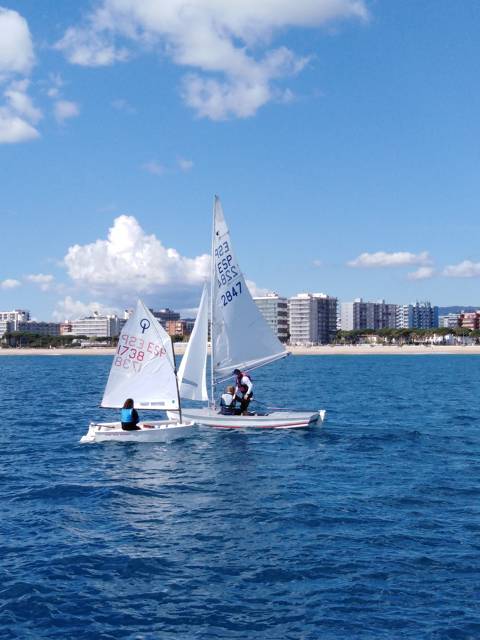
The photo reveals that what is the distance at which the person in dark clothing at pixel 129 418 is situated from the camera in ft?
107

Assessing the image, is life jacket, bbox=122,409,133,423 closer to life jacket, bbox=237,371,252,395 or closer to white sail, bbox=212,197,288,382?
life jacket, bbox=237,371,252,395

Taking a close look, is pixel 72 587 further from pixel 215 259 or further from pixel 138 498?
pixel 215 259

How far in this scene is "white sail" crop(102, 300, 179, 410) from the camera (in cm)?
3434

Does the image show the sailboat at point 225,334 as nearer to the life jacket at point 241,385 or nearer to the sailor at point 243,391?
the sailor at point 243,391

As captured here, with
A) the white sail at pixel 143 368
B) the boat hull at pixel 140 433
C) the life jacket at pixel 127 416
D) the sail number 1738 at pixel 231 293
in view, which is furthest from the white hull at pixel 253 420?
the sail number 1738 at pixel 231 293

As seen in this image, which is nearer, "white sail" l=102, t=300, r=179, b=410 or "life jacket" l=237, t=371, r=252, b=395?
"white sail" l=102, t=300, r=179, b=410

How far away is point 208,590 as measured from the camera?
14055mm

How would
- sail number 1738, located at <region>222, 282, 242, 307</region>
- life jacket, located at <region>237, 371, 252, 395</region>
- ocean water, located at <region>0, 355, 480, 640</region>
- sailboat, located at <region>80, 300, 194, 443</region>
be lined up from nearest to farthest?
ocean water, located at <region>0, 355, 480, 640</region>, sailboat, located at <region>80, 300, 194, 443</region>, life jacket, located at <region>237, 371, 252, 395</region>, sail number 1738, located at <region>222, 282, 242, 307</region>

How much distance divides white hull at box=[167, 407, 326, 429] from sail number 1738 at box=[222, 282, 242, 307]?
625 cm

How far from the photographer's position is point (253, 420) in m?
36.1

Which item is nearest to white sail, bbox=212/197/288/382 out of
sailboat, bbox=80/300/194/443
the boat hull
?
sailboat, bbox=80/300/194/443

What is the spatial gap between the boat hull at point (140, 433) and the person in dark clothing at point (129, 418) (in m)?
0.26

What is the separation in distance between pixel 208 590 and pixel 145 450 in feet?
57.3

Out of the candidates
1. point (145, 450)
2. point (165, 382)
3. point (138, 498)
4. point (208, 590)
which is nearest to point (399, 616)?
point (208, 590)
